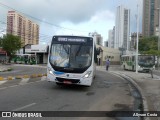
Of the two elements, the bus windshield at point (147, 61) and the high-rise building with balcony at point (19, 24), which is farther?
the high-rise building with balcony at point (19, 24)

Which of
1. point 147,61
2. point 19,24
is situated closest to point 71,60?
point 147,61

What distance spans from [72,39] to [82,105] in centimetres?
594

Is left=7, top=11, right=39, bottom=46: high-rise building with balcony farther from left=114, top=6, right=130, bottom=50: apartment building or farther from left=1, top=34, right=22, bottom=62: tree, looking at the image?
left=114, top=6, right=130, bottom=50: apartment building

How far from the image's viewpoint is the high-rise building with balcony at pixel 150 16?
6444 cm

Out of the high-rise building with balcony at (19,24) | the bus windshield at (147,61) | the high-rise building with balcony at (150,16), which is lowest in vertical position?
the bus windshield at (147,61)

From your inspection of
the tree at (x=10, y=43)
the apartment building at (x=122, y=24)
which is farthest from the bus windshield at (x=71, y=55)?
the tree at (x=10, y=43)

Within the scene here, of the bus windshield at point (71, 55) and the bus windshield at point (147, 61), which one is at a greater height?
the bus windshield at point (71, 55)

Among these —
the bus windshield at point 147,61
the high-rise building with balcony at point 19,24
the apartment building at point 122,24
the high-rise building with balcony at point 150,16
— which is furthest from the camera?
the apartment building at point 122,24

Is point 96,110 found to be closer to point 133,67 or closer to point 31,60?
point 133,67

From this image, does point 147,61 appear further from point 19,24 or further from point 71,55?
point 71,55

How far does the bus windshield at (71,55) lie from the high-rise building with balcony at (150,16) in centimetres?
4363

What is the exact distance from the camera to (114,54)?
95.5 m

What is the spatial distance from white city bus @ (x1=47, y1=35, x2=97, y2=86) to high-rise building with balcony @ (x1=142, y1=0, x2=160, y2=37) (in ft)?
143

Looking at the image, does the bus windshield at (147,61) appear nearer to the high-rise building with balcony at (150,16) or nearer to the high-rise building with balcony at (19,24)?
the high-rise building with balcony at (150,16)
